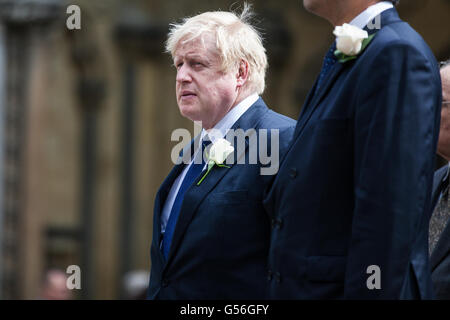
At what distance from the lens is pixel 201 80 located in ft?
11.1

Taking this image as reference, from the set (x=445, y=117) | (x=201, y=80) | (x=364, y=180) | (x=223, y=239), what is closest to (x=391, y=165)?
(x=364, y=180)

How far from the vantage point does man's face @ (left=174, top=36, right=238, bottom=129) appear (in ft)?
11.1

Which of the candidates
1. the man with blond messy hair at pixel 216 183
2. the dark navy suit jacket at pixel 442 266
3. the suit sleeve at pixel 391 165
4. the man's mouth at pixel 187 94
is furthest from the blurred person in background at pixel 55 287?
the suit sleeve at pixel 391 165

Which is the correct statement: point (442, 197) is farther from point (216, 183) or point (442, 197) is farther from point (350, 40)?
point (350, 40)

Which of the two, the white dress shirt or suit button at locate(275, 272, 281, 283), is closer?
suit button at locate(275, 272, 281, 283)

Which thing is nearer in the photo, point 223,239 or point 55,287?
point 223,239

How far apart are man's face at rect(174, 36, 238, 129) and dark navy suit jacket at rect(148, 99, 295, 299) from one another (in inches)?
8.2

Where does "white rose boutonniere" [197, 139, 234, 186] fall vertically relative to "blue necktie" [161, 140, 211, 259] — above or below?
above

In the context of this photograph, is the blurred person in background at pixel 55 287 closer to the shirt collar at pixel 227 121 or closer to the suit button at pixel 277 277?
the shirt collar at pixel 227 121

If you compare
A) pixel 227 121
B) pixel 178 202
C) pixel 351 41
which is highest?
pixel 351 41

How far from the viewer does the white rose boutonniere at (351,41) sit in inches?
107

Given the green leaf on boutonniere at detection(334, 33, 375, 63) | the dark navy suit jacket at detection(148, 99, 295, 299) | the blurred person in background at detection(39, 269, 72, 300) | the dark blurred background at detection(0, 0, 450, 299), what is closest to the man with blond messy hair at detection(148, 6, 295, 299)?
the dark navy suit jacket at detection(148, 99, 295, 299)

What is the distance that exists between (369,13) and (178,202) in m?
1.02

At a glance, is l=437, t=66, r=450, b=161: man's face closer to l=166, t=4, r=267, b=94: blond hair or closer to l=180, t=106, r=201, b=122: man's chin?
l=166, t=4, r=267, b=94: blond hair
